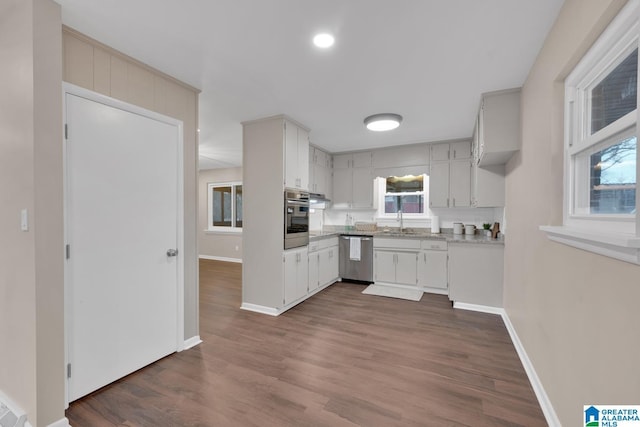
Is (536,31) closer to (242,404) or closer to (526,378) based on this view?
(526,378)

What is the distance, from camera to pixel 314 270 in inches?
166

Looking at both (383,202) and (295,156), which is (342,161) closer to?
(383,202)

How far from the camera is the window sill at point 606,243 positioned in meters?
0.91

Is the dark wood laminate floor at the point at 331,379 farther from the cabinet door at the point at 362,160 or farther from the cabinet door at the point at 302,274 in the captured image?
the cabinet door at the point at 362,160

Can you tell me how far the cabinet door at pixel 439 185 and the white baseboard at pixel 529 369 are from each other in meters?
1.79

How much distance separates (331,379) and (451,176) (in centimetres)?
385

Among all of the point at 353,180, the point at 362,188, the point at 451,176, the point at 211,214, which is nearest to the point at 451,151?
the point at 451,176

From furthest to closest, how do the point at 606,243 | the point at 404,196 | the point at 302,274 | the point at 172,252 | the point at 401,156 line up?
the point at 404,196 → the point at 401,156 → the point at 302,274 → the point at 172,252 → the point at 606,243

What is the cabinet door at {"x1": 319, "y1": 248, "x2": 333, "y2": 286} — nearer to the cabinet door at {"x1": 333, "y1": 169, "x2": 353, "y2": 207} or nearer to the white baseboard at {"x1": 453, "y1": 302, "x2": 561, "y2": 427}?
the cabinet door at {"x1": 333, "y1": 169, "x2": 353, "y2": 207}

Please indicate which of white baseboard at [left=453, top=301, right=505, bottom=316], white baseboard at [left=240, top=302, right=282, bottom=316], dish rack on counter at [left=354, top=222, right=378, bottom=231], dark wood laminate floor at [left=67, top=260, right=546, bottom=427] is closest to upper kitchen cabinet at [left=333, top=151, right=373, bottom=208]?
dish rack on counter at [left=354, top=222, right=378, bottom=231]

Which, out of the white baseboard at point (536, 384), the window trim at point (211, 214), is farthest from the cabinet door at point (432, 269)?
the window trim at point (211, 214)

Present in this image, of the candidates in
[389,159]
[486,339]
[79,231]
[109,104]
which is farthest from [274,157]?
[486,339]

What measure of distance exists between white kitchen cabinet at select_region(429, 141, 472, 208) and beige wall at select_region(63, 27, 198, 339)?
12.7 feet

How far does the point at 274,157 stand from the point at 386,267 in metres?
2.70
